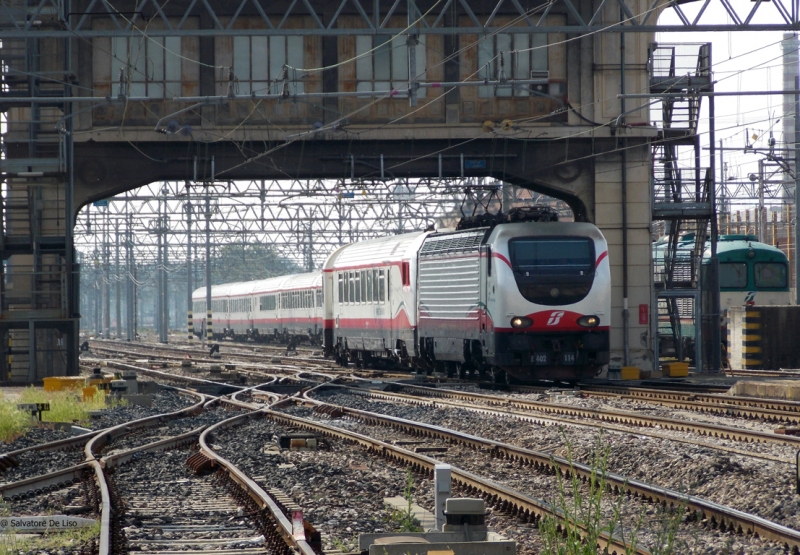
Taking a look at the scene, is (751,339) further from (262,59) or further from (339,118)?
(262,59)

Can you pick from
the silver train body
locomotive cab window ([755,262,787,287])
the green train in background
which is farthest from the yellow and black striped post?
Answer: the silver train body

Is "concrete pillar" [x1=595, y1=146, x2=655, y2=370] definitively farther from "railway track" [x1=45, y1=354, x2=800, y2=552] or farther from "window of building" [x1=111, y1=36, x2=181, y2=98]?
"railway track" [x1=45, y1=354, x2=800, y2=552]

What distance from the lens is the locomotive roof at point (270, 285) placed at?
141ft

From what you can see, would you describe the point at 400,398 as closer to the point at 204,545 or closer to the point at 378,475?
the point at 378,475

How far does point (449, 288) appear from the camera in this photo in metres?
22.3

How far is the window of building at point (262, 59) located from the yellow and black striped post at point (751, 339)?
39.4ft

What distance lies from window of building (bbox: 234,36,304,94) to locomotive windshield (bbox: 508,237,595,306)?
905 centimetres

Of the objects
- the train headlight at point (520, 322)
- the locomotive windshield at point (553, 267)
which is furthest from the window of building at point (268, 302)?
the train headlight at point (520, 322)

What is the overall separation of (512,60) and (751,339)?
8.96 m

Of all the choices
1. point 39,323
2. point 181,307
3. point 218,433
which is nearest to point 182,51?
point 39,323

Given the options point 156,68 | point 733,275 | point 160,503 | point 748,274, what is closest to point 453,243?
point 156,68

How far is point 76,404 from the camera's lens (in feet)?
58.0

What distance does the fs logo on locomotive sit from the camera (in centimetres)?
2005

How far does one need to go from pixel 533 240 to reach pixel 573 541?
1452 centimetres
